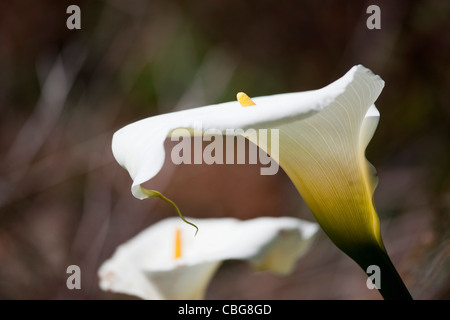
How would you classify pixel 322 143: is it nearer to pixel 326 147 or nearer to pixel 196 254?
pixel 326 147

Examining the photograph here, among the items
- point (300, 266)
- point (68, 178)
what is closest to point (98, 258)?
point (68, 178)

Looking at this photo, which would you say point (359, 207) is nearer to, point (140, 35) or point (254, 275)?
point (254, 275)

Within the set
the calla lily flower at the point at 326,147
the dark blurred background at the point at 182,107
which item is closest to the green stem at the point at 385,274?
the calla lily flower at the point at 326,147

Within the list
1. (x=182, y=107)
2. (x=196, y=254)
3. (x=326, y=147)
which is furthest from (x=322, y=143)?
(x=182, y=107)

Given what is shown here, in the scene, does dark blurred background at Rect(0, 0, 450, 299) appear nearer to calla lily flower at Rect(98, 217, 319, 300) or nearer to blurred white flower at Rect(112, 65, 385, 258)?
calla lily flower at Rect(98, 217, 319, 300)

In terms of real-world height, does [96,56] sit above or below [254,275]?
A: above

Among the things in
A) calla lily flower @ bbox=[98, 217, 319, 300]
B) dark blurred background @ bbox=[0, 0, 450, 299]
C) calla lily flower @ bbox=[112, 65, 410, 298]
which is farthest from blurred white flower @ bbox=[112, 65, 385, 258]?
dark blurred background @ bbox=[0, 0, 450, 299]
